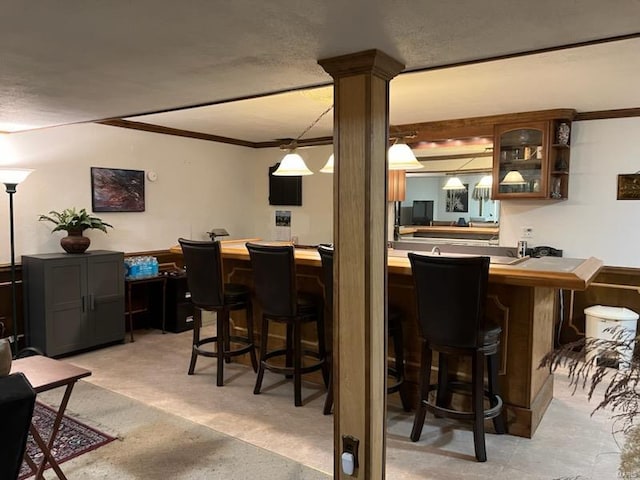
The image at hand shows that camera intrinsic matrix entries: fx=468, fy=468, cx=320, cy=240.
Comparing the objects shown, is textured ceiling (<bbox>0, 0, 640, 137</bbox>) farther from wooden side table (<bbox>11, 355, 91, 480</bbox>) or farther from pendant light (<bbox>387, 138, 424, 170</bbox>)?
wooden side table (<bbox>11, 355, 91, 480</bbox>)

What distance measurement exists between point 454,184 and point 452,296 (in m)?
3.65

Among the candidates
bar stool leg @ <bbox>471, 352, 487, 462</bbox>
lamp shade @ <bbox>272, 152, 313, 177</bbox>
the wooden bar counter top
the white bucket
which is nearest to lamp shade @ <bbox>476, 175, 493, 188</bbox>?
the white bucket

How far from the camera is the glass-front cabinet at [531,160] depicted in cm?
448

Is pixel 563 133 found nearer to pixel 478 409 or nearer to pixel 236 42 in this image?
pixel 478 409

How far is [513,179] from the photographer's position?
4703 mm

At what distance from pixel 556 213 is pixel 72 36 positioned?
177 inches

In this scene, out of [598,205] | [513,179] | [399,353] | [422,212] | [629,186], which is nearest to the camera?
[399,353]

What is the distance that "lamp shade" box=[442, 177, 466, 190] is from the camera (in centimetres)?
590

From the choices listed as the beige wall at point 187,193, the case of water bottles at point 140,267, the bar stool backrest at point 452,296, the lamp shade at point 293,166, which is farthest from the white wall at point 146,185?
the bar stool backrest at point 452,296

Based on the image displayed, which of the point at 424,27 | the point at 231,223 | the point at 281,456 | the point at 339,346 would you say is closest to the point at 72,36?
the point at 424,27

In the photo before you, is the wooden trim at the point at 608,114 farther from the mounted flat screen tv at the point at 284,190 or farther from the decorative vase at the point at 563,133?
the mounted flat screen tv at the point at 284,190

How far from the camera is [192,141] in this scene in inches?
235

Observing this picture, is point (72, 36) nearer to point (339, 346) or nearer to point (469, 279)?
point (339, 346)

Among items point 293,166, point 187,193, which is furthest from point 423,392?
point 187,193
